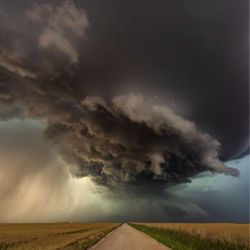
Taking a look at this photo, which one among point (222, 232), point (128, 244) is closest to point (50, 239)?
point (128, 244)

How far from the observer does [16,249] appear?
1049 inches

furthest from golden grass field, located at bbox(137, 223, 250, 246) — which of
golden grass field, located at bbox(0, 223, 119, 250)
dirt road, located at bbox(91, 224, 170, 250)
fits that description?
golden grass field, located at bbox(0, 223, 119, 250)

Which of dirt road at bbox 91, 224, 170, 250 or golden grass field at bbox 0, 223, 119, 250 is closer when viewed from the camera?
dirt road at bbox 91, 224, 170, 250

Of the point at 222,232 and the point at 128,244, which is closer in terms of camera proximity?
the point at 128,244

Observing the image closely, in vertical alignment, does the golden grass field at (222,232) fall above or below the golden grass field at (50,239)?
above

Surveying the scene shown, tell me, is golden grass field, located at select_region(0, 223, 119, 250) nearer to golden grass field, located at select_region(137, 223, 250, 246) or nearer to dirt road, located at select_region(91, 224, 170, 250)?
dirt road, located at select_region(91, 224, 170, 250)

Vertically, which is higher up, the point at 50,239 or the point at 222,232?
the point at 222,232

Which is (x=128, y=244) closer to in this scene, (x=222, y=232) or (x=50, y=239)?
(x=50, y=239)

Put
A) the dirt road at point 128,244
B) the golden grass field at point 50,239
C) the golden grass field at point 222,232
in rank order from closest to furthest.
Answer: the dirt road at point 128,244 → the golden grass field at point 50,239 → the golden grass field at point 222,232

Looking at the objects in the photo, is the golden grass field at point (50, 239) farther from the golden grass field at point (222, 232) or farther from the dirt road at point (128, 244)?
the golden grass field at point (222, 232)

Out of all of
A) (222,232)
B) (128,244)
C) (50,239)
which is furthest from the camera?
(222,232)

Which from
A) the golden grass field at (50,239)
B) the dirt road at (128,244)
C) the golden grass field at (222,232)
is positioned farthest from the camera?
the golden grass field at (222,232)

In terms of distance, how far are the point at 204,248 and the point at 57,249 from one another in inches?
468

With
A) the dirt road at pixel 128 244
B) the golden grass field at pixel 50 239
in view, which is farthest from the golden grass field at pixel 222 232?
the golden grass field at pixel 50 239
